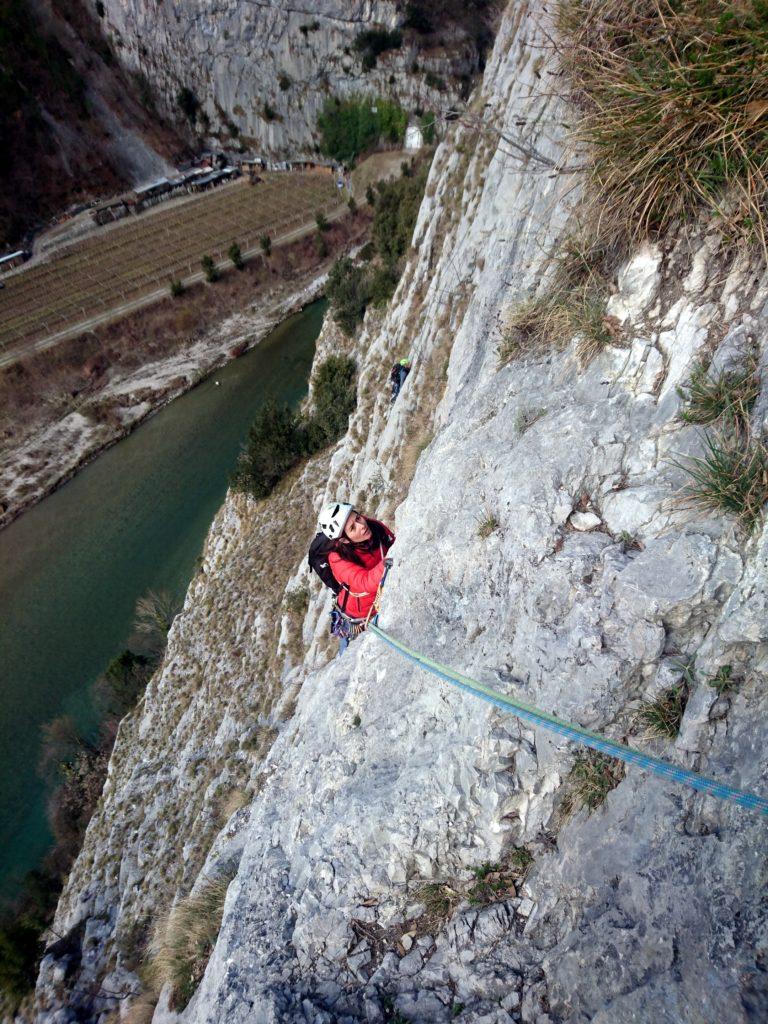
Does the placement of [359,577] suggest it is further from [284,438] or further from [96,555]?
A: [96,555]

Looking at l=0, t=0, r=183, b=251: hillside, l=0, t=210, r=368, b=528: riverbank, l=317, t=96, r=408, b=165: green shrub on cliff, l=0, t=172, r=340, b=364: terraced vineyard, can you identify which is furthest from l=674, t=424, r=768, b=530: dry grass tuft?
l=317, t=96, r=408, b=165: green shrub on cliff

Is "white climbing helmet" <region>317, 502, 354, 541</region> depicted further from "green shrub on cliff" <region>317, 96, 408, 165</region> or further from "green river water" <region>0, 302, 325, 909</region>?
"green shrub on cliff" <region>317, 96, 408, 165</region>

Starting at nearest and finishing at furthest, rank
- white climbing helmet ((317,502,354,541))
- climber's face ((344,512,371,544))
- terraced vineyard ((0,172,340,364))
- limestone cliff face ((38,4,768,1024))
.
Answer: limestone cliff face ((38,4,768,1024)) < white climbing helmet ((317,502,354,541)) < climber's face ((344,512,371,544)) < terraced vineyard ((0,172,340,364))

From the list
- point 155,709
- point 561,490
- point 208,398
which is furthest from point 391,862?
point 208,398

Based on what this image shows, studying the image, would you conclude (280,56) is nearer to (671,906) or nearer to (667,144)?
(667,144)

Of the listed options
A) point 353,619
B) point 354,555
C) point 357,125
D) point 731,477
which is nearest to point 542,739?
point 731,477

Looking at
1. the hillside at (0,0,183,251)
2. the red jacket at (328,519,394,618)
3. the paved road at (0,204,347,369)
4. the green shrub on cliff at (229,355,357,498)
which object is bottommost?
the green shrub on cliff at (229,355,357,498)
